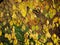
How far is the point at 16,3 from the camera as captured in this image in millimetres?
4758

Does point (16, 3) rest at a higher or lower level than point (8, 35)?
higher

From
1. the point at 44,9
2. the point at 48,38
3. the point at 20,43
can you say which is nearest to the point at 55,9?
the point at 44,9

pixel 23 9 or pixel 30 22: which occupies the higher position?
pixel 23 9

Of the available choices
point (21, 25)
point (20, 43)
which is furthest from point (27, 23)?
point (20, 43)

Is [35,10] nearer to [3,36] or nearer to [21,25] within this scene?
[21,25]

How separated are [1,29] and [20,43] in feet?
1.67

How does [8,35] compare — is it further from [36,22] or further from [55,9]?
[55,9]

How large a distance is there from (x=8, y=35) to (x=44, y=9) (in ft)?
3.11

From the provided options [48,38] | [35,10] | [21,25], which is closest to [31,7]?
[35,10]

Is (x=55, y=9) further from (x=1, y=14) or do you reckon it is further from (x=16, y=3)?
(x=1, y=14)

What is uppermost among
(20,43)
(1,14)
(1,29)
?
(1,14)

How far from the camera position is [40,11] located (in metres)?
4.73

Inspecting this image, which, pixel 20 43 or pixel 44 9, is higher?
pixel 44 9

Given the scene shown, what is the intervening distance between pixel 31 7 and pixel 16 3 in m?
0.34
